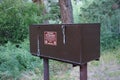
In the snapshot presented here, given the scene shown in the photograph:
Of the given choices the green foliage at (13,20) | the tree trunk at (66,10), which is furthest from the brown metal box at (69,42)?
Result: the green foliage at (13,20)

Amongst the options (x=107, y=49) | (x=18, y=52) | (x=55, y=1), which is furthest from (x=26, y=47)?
(x=55, y=1)

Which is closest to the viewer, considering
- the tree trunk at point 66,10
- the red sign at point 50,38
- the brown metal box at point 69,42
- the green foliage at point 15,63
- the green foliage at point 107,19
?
the brown metal box at point 69,42

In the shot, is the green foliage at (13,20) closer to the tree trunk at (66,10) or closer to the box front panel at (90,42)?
the tree trunk at (66,10)

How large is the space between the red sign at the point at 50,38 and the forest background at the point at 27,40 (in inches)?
65.6

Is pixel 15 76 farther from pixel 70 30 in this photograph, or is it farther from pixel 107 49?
pixel 107 49

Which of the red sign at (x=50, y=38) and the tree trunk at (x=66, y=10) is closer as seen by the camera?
the red sign at (x=50, y=38)

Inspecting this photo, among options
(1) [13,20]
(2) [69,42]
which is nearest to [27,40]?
(1) [13,20]

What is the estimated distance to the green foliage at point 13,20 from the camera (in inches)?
279

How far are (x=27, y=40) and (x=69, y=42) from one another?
4.39m

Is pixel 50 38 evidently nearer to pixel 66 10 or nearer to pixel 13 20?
pixel 66 10

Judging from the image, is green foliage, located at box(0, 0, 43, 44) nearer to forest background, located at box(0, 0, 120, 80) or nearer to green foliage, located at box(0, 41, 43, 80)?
forest background, located at box(0, 0, 120, 80)

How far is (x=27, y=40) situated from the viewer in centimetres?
688

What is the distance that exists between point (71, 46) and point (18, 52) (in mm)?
3164

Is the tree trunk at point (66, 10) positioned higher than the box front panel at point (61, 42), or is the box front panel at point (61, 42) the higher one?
the tree trunk at point (66, 10)
